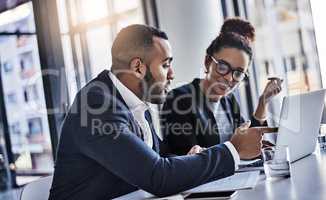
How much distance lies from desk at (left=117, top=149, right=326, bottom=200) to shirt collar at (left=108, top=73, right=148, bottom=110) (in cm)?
38

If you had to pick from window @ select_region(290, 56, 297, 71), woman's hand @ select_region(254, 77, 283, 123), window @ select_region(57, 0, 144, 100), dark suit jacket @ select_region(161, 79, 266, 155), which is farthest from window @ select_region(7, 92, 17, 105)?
window @ select_region(290, 56, 297, 71)

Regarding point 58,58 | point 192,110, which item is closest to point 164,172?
point 192,110

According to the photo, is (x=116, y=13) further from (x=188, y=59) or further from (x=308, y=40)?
(x=308, y=40)

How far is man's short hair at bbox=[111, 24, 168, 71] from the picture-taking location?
63.1 inches

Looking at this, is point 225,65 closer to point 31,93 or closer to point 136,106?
point 136,106

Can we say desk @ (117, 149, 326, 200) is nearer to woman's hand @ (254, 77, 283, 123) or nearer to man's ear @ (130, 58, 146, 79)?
man's ear @ (130, 58, 146, 79)

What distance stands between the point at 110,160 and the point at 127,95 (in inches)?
15.0

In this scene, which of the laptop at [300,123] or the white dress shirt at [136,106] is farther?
the white dress shirt at [136,106]

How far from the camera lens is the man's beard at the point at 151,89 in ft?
5.31

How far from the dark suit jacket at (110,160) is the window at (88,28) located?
6.84ft

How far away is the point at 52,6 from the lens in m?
3.45

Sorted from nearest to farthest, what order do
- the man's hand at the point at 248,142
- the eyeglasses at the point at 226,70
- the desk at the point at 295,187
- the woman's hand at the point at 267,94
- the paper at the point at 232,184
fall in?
1. the desk at the point at 295,187
2. the paper at the point at 232,184
3. the man's hand at the point at 248,142
4. the eyeglasses at the point at 226,70
5. the woman's hand at the point at 267,94

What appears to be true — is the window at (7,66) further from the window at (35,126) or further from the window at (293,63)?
the window at (293,63)

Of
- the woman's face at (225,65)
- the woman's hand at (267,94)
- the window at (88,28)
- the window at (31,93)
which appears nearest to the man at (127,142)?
the woman's face at (225,65)
